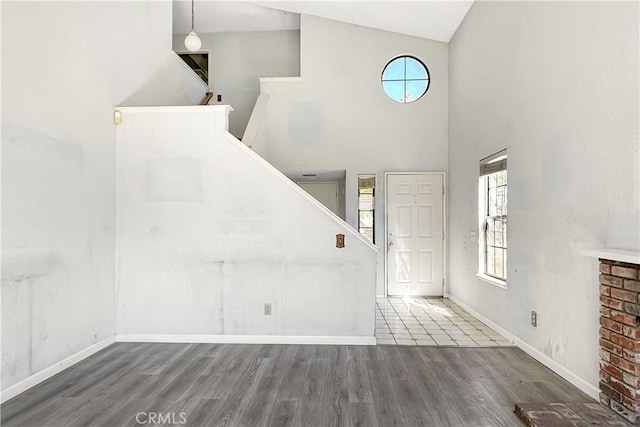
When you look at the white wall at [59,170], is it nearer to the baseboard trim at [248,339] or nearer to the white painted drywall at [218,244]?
the white painted drywall at [218,244]

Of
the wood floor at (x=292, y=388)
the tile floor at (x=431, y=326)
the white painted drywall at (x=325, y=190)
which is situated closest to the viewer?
the wood floor at (x=292, y=388)

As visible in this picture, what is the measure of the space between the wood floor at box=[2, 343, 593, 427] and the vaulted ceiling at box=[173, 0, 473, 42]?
4.68 meters

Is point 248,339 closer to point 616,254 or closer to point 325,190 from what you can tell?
point 616,254

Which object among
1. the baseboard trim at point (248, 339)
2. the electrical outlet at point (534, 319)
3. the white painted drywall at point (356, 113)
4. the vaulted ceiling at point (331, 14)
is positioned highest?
the vaulted ceiling at point (331, 14)

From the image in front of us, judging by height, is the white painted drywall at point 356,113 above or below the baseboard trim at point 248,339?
above

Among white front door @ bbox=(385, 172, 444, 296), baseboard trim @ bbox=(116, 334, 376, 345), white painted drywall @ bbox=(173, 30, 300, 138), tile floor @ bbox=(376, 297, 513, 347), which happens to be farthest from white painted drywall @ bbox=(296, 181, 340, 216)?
baseboard trim @ bbox=(116, 334, 376, 345)

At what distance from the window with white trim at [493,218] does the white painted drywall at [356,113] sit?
156 cm

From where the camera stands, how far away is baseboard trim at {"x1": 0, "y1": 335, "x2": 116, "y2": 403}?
250 cm

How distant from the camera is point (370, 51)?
235 inches

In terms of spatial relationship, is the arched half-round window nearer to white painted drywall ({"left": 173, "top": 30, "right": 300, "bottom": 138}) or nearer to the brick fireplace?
white painted drywall ({"left": 173, "top": 30, "right": 300, "bottom": 138})

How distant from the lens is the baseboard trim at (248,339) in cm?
362

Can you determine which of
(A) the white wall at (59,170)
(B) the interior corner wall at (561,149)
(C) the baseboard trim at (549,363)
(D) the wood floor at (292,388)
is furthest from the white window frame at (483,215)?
(A) the white wall at (59,170)

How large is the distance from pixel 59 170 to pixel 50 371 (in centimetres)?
165

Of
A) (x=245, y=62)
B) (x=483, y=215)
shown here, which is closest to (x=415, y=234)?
(x=483, y=215)
